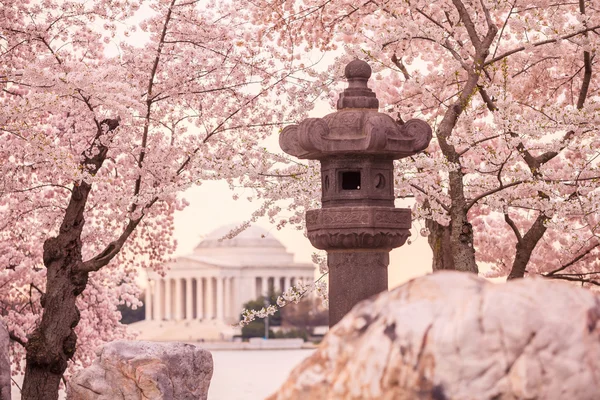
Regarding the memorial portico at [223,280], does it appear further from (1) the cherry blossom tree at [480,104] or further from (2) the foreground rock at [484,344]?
(2) the foreground rock at [484,344]

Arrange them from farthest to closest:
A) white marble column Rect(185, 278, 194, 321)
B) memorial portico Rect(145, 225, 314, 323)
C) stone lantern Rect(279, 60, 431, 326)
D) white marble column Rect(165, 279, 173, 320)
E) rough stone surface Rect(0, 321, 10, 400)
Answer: white marble column Rect(165, 279, 173, 320) → white marble column Rect(185, 278, 194, 321) → memorial portico Rect(145, 225, 314, 323) → rough stone surface Rect(0, 321, 10, 400) → stone lantern Rect(279, 60, 431, 326)

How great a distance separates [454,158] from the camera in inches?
559

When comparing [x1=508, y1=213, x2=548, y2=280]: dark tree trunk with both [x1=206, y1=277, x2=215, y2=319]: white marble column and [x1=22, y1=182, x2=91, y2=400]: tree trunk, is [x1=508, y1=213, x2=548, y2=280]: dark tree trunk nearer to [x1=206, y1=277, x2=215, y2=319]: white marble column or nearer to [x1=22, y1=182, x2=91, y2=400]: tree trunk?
[x1=22, y1=182, x2=91, y2=400]: tree trunk

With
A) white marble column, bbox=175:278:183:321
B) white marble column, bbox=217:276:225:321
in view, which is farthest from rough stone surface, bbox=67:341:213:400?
white marble column, bbox=175:278:183:321

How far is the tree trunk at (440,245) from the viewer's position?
47.7 feet

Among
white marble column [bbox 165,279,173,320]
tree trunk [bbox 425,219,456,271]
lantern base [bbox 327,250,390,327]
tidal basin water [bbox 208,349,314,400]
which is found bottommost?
tidal basin water [bbox 208,349,314,400]

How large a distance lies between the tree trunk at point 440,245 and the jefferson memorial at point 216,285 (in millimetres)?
113532

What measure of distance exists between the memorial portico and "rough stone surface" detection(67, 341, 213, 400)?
387ft

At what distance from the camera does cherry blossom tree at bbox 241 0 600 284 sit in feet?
45.2

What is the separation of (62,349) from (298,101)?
5.65 metres

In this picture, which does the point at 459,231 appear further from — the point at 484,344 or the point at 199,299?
the point at 199,299

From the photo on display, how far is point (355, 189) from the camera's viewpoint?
1027 cm

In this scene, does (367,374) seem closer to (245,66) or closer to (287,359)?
(245,66)

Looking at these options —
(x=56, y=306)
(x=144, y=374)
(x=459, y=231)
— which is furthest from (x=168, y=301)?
(x=144, y=374)
